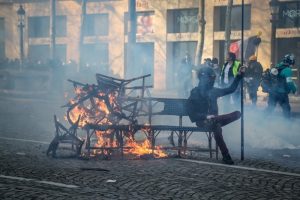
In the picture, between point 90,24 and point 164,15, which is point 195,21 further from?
point 90,24

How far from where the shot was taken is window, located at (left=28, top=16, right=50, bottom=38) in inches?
1516

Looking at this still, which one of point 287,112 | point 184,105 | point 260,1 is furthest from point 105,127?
point 260,1

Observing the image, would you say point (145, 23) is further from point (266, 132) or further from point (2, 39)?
point (266, 132)

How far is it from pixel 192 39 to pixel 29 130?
19993 mm

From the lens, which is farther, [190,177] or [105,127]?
[105,127]

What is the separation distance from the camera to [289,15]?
88.8ft

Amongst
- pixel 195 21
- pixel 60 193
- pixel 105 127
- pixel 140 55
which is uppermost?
pixel 195 21

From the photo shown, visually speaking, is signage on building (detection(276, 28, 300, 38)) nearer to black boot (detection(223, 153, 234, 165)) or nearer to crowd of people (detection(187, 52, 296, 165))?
crowd of people (detection(187, 52, 296, 165))

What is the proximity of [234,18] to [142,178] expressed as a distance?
23.5 m

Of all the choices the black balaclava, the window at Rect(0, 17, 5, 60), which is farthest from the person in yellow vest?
the window at Rect(0, 17, 5, 60)

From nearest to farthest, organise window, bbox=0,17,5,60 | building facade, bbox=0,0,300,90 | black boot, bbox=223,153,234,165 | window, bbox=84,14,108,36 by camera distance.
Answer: black boot, bbox=223,153,234,165 < building facade, bbox=0,0,300,90 < window, bbox=84,14,108,36 < window, bbox=0,17,5,60

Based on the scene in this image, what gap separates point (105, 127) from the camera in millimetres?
8750

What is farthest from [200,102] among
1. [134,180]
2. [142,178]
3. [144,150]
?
[134,180]

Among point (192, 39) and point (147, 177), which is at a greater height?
point (192, 39)
